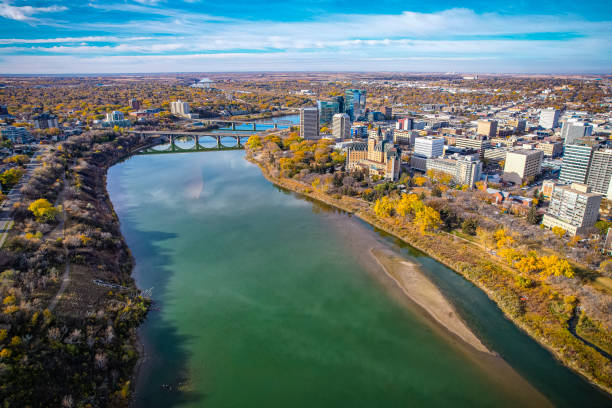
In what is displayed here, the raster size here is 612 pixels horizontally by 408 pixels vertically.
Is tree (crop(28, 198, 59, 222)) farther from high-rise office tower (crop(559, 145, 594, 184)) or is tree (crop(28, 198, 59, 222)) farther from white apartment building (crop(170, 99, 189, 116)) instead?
white apartment building (crop(170, 99, 189, 116))

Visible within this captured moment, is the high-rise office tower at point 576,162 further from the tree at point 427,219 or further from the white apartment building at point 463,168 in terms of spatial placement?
the tree at point 427,219

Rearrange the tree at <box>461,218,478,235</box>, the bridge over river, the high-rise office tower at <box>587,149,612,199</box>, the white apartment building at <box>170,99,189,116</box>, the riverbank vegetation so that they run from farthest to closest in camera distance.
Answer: the white apartment building at <box>170,99,189,116</box>
the bridge over river
the high-rise office tower at <box>587,149,612,199</box>
the tree at <box>461,218,478,235</box>
the riverbank vegetation

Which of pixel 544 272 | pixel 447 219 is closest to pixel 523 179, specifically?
pixel 447 219

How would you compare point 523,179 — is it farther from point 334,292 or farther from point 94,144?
point 94,144

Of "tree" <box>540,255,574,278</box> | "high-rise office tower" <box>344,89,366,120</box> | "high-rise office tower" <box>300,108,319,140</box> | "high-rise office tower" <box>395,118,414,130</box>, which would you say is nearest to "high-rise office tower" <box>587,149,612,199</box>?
"tree" <box>540,255,574,278</box>

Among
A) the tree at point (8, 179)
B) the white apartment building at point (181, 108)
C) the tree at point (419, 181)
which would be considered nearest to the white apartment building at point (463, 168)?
the tree at point (419, 181)

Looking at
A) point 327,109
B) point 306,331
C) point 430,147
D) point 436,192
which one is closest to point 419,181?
point 436,192

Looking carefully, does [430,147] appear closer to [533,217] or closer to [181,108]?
[533,217]
